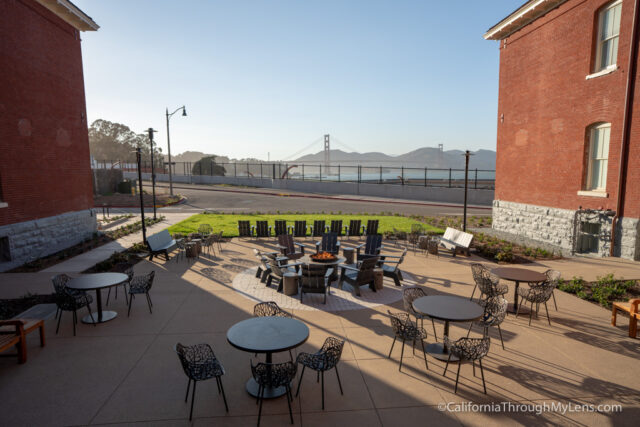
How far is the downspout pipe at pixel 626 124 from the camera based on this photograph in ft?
41.3

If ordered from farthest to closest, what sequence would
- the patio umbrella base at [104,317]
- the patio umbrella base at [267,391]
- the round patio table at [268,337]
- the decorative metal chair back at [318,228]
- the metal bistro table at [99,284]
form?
1. the decorative metal chair back at [318,228]
2. the patio umbrella base at [104,317]
3. the metal bistro table at [99,284]
4. the patio umbrella base at [267,391]
5. the round patio table at [268,337]

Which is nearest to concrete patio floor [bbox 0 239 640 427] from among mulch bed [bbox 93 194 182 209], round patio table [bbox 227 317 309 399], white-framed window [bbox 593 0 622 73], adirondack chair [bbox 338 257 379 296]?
round patio table [bbox 227 317 309 399]

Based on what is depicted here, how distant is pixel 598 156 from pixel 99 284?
58.3 feet

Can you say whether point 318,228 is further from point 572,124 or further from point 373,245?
point 572,124

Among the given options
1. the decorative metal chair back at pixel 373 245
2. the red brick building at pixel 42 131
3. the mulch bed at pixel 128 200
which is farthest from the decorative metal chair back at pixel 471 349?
the mulch bed at pixel 128 200

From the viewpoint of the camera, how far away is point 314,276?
9.30 m

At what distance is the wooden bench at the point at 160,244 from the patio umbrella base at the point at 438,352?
1030cm

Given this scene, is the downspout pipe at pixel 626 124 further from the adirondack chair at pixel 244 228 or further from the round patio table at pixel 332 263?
the adirondack chair at pixel 244 228

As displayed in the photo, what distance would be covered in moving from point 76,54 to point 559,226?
931 inches

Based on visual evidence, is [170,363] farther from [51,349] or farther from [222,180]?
[222,180]

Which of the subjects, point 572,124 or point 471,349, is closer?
point 471,349

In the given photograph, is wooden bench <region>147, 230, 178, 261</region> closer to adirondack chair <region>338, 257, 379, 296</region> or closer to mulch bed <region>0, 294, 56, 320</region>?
mulch bed <region>0, 294, 56, 320</region>

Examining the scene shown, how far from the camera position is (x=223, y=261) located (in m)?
13.7

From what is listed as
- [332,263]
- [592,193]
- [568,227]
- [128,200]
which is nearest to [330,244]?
[332,263]
